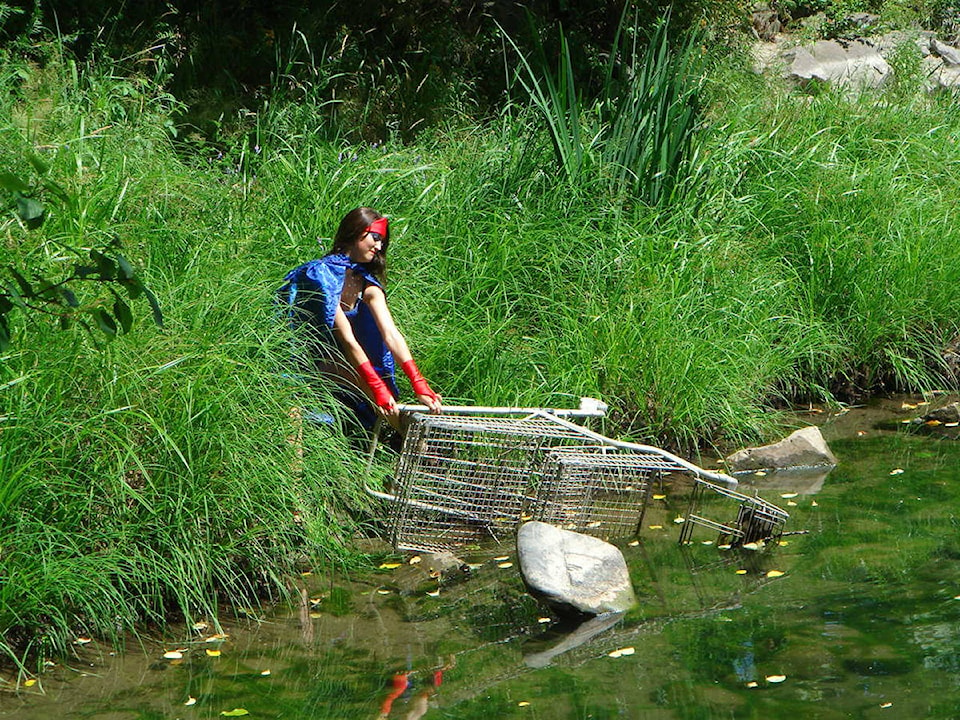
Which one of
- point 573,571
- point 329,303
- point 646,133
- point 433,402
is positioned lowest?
point 573,571

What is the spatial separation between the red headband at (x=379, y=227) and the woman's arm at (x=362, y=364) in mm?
447

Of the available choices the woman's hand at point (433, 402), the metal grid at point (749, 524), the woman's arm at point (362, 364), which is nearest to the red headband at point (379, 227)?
the woman's arm at point (362, 364)

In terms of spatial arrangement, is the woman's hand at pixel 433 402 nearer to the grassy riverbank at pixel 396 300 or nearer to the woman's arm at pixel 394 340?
the woman's arm at pixel 394 340

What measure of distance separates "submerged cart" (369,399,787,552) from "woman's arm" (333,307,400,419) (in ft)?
0.54

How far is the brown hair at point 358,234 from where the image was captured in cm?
603

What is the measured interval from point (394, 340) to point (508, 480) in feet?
2.87

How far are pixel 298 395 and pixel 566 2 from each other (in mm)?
7872

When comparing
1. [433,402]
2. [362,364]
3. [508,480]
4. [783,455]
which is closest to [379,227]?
[362,364]

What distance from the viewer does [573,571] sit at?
5086 mm

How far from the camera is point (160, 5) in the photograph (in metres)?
10.9

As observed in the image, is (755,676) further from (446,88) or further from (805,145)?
(446,88)

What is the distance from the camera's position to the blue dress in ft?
19.4

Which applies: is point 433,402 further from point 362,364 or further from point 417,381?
point 362,364

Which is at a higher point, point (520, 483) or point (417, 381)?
point (417, 381)
